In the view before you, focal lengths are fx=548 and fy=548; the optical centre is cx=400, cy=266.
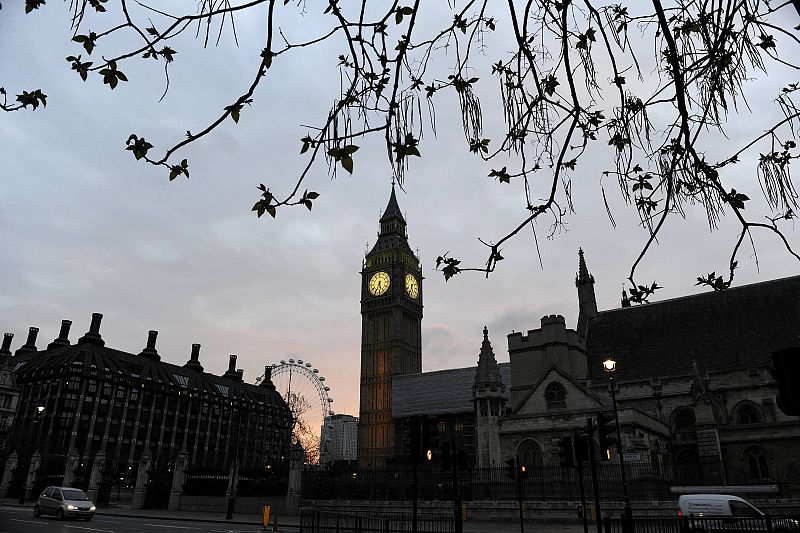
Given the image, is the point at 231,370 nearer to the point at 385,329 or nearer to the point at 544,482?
the point at 385,329

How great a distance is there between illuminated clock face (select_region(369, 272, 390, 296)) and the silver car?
75.9m

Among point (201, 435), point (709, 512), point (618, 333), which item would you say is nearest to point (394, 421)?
point (201, 435)

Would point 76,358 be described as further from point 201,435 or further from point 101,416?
point 201,435

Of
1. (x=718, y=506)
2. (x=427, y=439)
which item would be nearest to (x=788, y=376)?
(x=427, y=439)

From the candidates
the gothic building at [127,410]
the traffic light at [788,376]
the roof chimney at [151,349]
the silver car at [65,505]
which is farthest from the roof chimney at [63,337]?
the traffic light at [788,376]

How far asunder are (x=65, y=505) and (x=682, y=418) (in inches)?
1345

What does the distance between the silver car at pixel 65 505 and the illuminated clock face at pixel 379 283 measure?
7594 cm

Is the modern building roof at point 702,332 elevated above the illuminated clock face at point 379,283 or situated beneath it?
situated beneath

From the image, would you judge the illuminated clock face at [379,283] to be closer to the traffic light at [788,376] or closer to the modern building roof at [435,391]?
the modern building roof at [435,391]

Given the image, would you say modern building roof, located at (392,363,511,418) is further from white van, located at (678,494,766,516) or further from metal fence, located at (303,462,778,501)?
white van, located at (678,494,766,516)

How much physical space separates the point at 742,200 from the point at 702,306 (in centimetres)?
4184

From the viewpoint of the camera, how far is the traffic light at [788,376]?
12.8 feet

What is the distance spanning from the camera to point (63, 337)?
3898 inches

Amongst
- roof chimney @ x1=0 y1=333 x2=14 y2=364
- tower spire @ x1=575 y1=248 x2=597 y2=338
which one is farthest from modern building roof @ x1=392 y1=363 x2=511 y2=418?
roof chimney @ x1=0 y1=333 x2=14 y2=364
